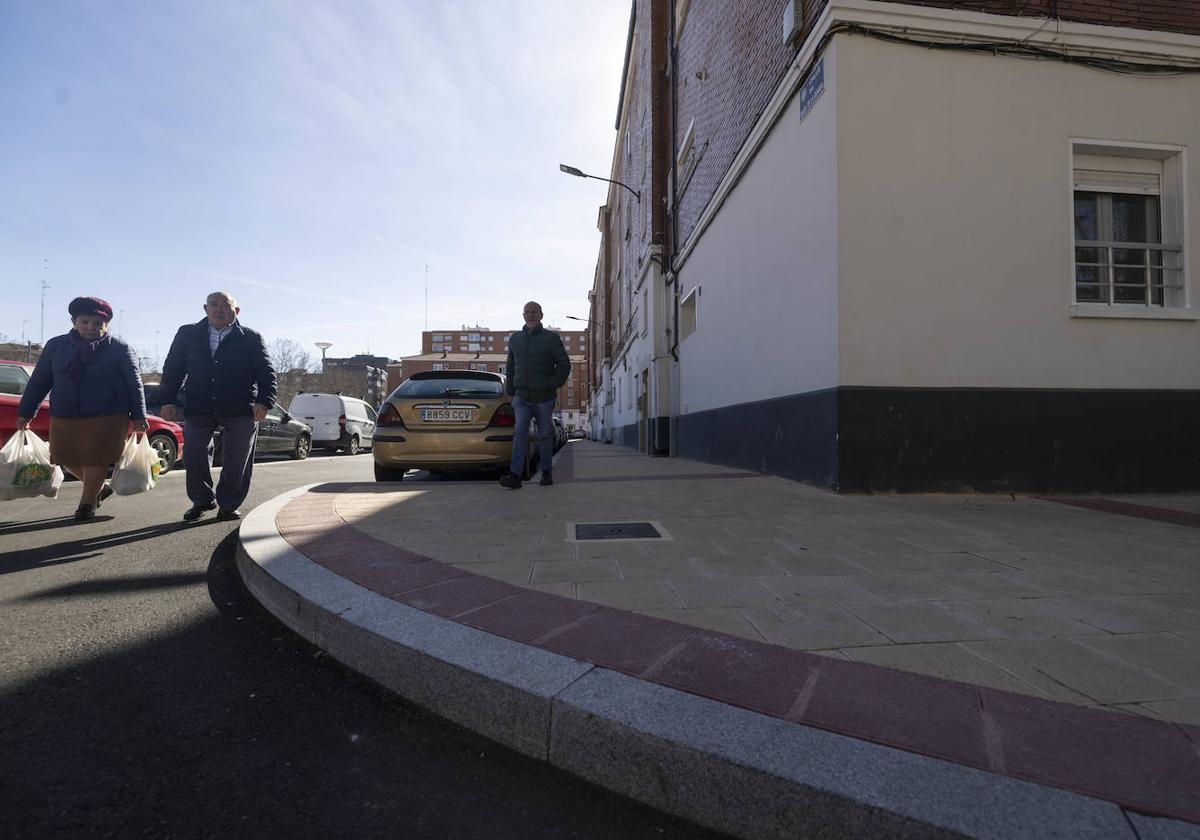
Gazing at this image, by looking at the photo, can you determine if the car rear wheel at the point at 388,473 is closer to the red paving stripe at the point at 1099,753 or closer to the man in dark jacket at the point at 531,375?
the man in dark jacket at the point at 531,375

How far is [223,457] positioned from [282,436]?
10.1 meters

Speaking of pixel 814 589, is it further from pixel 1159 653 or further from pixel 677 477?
Answer: pixel 677 477

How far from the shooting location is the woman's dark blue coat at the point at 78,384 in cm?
494

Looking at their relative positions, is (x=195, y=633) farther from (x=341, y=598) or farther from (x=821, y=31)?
(x=821, y=31)

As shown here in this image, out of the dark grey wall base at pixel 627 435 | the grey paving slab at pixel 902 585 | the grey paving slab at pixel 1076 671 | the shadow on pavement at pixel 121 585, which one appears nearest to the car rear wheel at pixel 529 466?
the shadow on pavement at pixel 121 585

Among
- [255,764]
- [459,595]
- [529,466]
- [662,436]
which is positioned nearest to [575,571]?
[459,595]


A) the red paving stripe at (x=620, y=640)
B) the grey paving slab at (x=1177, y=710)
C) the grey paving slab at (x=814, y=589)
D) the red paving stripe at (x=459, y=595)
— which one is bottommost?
the grey paving slab at (x=1177, y=710)

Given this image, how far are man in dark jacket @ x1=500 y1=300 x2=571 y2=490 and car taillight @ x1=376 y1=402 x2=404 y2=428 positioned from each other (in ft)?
4.62

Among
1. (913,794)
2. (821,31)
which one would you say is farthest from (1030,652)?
(821,31)

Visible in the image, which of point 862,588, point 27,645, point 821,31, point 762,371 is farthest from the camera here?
point 762,371

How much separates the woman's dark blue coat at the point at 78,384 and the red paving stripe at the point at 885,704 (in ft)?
14.0

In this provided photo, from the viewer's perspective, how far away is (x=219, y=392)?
4.91 meters

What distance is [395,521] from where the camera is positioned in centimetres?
439

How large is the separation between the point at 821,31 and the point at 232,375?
613 cm
